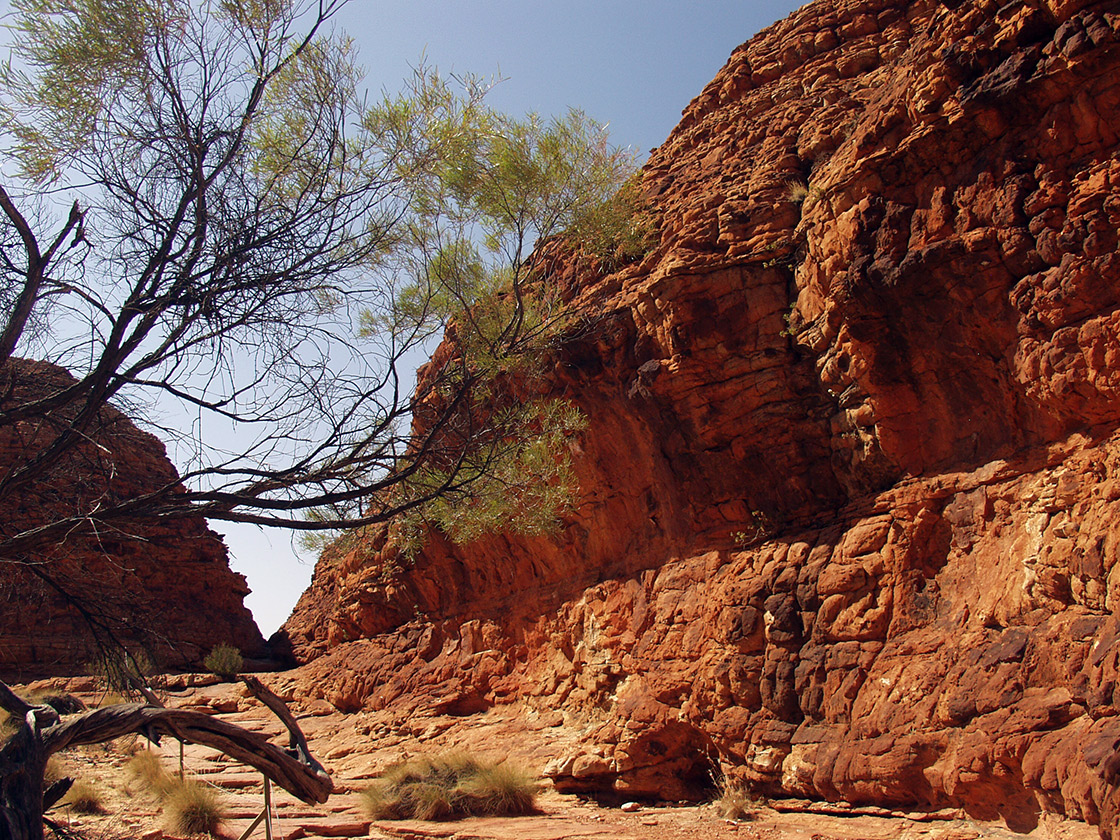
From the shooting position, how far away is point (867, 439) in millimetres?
9414

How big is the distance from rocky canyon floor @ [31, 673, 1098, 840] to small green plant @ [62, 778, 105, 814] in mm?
92

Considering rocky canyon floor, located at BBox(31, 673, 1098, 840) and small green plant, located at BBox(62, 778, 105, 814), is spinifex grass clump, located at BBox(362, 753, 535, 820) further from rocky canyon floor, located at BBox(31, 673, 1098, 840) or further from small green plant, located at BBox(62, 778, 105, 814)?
small green plant, located at BBox(62, 778, 105, 814)

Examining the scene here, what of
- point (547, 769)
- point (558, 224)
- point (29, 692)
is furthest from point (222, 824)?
point (29, 692)

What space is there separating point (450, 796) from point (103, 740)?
6.88 meters

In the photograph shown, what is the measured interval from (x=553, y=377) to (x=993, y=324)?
6.84 m

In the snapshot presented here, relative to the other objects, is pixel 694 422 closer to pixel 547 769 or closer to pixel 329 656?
pixel 547 769

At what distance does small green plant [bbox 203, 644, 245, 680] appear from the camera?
21844mm

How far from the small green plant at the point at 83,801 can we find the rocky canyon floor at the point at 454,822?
0.09 meters

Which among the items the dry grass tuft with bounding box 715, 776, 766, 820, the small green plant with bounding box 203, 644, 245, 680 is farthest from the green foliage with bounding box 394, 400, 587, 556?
the small green plant with bounding box 203, 644, 245, 680

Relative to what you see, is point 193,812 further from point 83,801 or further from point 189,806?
point 83,801

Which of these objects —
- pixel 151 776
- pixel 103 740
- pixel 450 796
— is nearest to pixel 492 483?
pixel 103 740

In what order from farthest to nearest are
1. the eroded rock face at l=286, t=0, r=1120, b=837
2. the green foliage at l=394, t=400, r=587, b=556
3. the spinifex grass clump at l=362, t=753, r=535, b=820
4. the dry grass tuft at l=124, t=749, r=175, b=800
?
the spinifex grass clump at l=362, t=753, r=535, b=820 < the dry grass tuft at l=124, t=749, r=175, b=800 < the eroded rock face at l=286, t=0, r=1120, b=837 < the green foliage at l=394, t=400, r=587, b=556

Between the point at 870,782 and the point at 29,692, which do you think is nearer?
the point at 870,782

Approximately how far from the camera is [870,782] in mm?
7539
